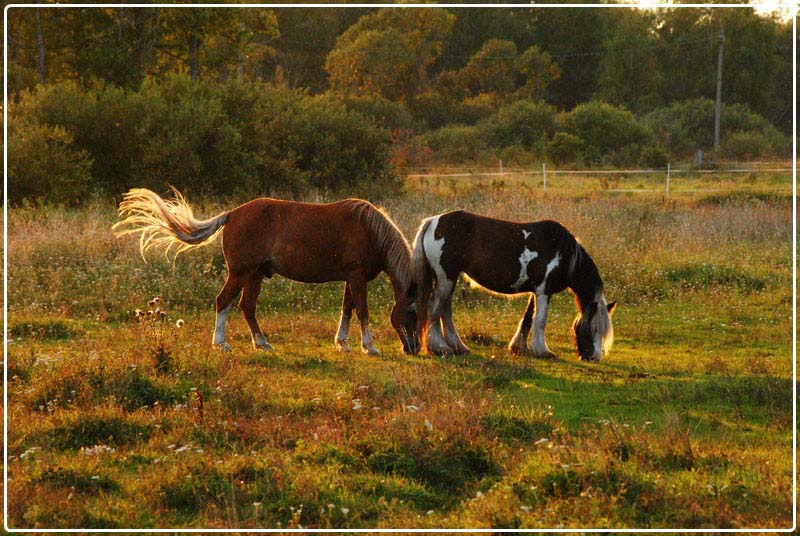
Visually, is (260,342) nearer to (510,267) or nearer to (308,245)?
(308,245)

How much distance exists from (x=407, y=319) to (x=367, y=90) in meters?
24.7

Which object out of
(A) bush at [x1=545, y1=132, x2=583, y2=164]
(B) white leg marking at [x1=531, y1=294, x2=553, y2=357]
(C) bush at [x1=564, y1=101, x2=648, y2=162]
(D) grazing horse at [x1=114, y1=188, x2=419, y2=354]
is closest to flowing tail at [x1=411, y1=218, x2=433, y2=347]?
(D) grazing horse at [x1=114, y1=188, x2=419, y2=354]

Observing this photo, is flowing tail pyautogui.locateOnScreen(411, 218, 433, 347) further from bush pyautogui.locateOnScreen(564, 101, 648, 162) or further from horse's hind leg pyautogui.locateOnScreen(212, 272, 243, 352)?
bush pyautogui.locateOnScreen(564, 101, 648, 162)

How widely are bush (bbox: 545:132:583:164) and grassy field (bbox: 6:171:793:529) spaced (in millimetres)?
23615

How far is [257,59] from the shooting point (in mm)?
42438

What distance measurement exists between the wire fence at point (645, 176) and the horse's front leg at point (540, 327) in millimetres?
16849

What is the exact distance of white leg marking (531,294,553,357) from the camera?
32.6 ft

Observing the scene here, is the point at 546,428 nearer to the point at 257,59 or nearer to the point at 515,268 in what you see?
the point at 515,268

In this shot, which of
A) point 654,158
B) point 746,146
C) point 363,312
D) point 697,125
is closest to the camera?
point 363,312

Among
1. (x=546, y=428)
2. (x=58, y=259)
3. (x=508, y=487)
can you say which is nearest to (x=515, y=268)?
(x=546, y=428)

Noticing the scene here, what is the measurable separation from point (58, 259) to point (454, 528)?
1111 centimetres

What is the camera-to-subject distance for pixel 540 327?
392 inches

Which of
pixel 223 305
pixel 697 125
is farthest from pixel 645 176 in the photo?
pixel 223 305

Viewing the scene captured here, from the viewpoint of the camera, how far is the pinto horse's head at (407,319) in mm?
9789
